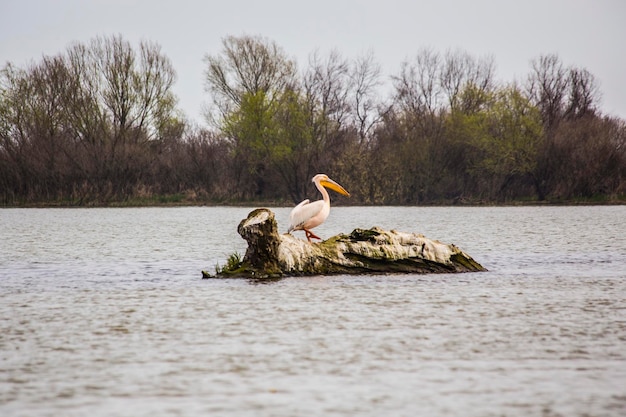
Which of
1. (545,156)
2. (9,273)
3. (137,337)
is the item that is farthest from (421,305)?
(545,156)

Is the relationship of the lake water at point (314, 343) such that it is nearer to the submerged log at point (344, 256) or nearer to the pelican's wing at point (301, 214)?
the submerged log at point (344, 256)

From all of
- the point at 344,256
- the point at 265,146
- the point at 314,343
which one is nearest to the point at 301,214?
the point at 344,256

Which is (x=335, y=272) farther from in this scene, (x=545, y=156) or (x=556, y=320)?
(x=545, y=156)

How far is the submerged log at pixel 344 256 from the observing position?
46.3ft

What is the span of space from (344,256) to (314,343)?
5974mm

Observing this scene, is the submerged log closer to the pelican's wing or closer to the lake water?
the lake water

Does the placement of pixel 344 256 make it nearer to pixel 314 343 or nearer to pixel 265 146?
pixel 314 343

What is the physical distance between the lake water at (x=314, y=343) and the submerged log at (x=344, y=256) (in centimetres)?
33

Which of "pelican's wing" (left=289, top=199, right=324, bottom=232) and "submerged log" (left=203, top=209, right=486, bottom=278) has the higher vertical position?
"pelican's wing" (left=289, top=199, right=324, bottom=232)

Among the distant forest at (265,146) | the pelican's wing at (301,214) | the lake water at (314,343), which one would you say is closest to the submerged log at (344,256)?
the lake water at (314,343)

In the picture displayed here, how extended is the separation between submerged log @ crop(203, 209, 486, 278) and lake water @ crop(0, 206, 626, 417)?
13.0 inches

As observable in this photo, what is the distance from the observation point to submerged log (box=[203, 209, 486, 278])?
1412cm

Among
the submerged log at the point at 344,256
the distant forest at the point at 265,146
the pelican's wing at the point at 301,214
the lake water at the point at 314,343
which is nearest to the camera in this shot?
the lake water at the point at 314,343

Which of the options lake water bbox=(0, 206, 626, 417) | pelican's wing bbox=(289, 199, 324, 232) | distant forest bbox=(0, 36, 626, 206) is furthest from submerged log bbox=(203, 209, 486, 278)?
distant forest bbox=(0, 36, 626, 206)
